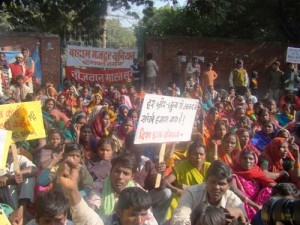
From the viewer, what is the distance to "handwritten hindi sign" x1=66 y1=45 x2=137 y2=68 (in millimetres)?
14984

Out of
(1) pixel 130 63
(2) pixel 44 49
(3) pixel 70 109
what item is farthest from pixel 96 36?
(3) pixel 70 109

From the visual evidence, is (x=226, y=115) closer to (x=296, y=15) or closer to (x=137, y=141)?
(x=137, y=141)

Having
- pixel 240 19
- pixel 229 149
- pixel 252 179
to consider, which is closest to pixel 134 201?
pixel 252 179

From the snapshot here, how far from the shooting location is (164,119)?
5.23 metres

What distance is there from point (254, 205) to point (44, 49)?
1316 centimetres

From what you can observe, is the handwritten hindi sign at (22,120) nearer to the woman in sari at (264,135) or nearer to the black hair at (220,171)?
the black hair at (220,171)

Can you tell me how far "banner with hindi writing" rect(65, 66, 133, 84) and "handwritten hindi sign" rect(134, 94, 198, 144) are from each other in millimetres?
9304

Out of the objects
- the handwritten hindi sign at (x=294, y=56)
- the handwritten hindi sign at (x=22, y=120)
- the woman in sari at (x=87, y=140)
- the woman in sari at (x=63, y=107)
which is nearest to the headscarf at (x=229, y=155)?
the woman in sari at (x=87, y=140)

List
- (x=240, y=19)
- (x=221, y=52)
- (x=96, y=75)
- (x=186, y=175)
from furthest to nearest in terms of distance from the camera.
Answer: (x=240, y=19) < (x=221, y=52) < (x=96, y=75) < (x=186, y=175)

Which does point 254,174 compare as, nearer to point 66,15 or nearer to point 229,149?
point 229,149

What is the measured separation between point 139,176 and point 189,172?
0.48 meters

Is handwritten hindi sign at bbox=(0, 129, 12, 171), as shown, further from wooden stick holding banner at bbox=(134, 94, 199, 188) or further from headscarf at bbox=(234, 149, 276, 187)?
headscarf at bbox=(234, 149, 276, 187)

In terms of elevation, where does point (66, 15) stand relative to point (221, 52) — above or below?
above

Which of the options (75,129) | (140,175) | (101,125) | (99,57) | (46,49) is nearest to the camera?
(140,175)
